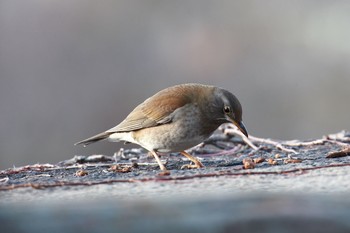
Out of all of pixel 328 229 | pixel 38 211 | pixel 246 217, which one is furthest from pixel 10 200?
pixel 328 229

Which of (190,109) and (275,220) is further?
(190,109)

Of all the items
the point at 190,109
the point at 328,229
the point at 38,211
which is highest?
the point at 190,109

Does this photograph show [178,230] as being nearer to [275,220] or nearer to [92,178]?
[275,220]

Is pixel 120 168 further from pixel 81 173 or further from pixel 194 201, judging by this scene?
pixel 194 201

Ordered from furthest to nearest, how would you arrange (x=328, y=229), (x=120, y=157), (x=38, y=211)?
(x=120, y=157), (x=38, y=211), (x=328, y=229)

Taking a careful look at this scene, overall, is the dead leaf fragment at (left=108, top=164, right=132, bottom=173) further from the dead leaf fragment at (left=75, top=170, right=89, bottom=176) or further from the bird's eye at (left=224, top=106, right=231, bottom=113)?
the bird's eye at (left=224, top=106, right=231, bottom=113)

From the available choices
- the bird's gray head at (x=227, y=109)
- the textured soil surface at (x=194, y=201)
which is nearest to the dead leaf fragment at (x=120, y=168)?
the textured soil surface at (x=194, y=201)

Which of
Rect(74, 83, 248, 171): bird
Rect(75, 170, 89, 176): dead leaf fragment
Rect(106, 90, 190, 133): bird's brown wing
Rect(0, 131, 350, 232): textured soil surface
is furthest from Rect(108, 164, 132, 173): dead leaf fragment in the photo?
Rect(106, 90, 190, 133): bird's brown wing
